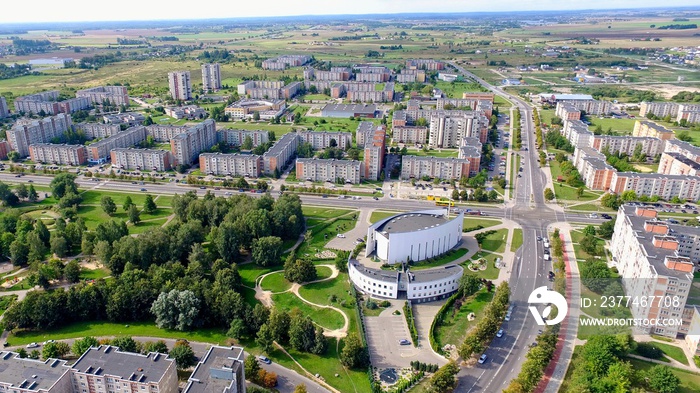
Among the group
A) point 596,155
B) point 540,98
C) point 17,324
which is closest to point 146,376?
point 17,324

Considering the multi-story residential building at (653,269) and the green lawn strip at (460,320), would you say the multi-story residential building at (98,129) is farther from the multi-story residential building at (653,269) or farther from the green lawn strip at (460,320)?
the multi-story residential building at (653,269)

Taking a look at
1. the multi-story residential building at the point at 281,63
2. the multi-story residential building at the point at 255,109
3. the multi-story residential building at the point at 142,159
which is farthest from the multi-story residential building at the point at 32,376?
the multi-story residential building at the point at 281,63

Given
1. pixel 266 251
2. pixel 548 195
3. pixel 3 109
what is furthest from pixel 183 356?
pixel 3 109

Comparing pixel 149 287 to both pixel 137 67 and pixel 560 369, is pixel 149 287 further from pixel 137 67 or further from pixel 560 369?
pixel 137 67

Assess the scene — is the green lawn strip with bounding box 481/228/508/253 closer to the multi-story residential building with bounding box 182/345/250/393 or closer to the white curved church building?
the white curved church building

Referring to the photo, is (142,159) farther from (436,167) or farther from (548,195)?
(548,195)

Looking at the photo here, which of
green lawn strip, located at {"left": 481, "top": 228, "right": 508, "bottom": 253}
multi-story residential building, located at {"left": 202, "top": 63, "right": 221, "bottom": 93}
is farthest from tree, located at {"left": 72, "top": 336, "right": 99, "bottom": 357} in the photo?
multi-story residential building, located at {"left": 202, "top": 63, "right": 221, "bottom": 93}
